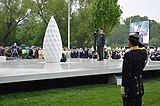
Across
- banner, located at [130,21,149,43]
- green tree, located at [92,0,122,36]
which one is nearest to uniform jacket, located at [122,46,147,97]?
banner, located at [130,21,149,43]

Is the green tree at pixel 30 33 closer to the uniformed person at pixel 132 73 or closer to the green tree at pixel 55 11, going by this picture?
the green tree at pixel 55 11

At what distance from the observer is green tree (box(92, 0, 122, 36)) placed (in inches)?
1101

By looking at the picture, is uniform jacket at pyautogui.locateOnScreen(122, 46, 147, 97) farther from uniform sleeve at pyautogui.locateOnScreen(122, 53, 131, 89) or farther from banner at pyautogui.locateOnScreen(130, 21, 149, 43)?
banner at pyautogui.locateOnScreen(130, 21, 149, 43)

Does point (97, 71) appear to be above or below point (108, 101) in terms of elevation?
above

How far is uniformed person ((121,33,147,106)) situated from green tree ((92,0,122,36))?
2234 cm

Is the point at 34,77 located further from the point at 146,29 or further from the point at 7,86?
the point at 146,29

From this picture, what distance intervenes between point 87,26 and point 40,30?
8.52m

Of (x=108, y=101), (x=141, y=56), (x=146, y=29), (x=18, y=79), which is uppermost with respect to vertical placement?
(x=146, y=29)

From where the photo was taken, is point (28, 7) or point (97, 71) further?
point (28, 7)

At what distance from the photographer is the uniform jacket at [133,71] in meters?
5.69

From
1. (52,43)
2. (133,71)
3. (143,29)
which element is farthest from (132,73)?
(143,29)

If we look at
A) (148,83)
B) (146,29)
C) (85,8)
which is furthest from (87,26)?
(148,83)

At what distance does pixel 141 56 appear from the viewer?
5.87 m

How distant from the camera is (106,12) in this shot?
2794 cm
